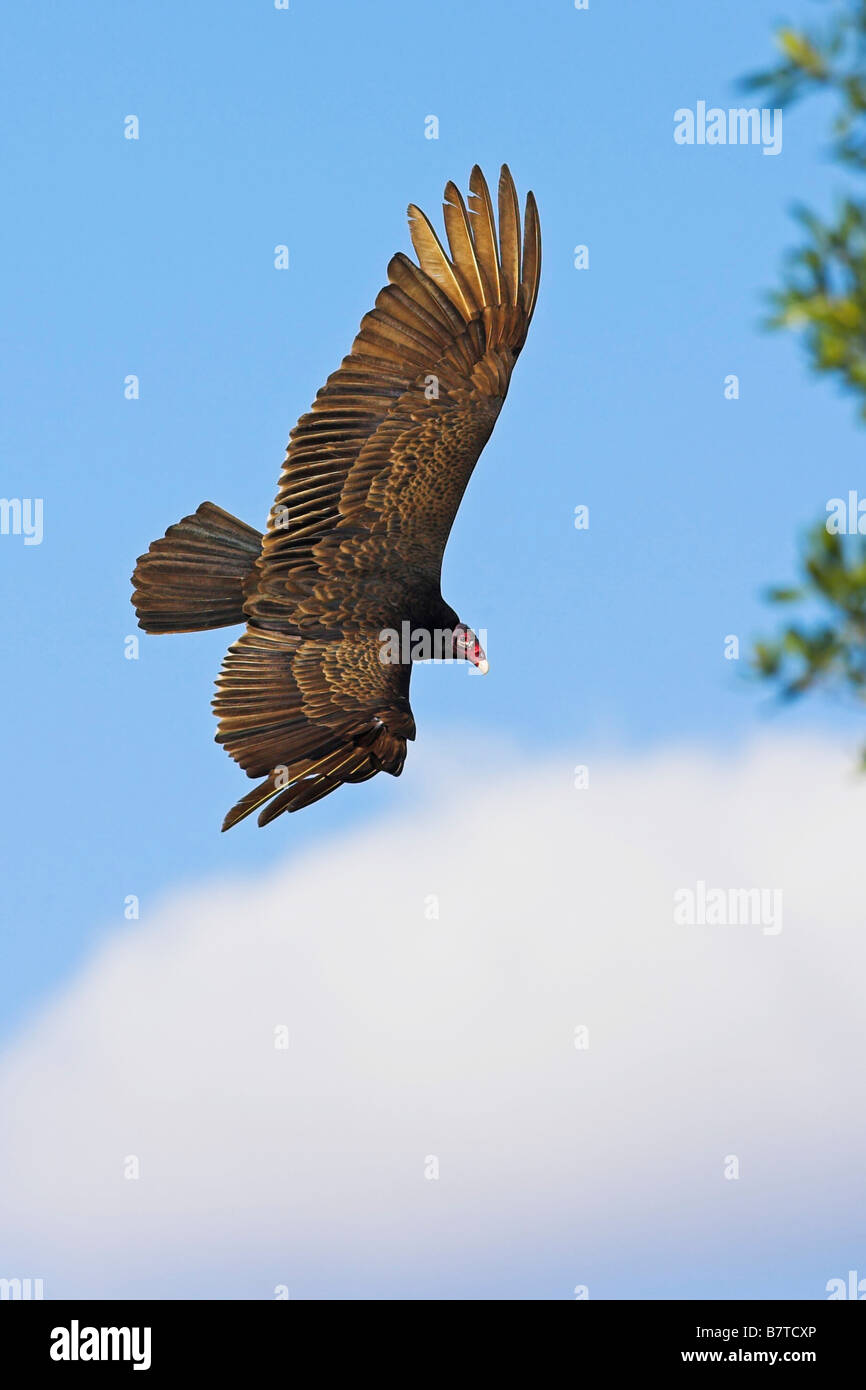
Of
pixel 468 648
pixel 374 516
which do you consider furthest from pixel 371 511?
pixel 468 648

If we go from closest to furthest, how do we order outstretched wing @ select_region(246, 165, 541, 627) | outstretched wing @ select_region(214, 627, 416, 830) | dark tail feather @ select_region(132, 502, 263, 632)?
outstretched wing @ select_region(246, 165, 541, 627) < outstretched wing @ select_region(214, 627, 416, 830) < dark tail feather @ select_region(132, 502, 263, 632)

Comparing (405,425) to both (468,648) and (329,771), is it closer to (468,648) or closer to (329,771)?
(468,648)

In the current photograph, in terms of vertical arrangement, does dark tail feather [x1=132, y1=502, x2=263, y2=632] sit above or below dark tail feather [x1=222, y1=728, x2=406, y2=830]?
above

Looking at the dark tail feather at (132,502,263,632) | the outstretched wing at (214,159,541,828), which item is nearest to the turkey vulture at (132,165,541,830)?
the outstretched wing at (214,159,541,828)

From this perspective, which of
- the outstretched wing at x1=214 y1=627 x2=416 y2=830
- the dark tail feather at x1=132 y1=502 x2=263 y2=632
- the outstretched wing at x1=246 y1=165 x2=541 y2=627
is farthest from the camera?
the dark tail feather at x1=132 y1=502 x2=263 y2=632

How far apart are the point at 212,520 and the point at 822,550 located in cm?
692

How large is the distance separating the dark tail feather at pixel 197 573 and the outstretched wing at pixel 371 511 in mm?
394

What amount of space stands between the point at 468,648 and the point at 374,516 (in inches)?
41.4

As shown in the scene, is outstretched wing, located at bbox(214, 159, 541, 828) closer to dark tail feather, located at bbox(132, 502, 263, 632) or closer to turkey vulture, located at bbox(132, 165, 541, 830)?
turkey vulture, located at bbox(132, 165, 541, 830)

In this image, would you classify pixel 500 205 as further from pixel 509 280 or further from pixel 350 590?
pixel 350 590

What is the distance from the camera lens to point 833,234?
3.82 metres

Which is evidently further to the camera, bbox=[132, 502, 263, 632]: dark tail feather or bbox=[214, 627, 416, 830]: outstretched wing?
bbox=[132, 502, 263, 632]: dark tail feather

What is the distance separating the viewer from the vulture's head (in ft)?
32.3

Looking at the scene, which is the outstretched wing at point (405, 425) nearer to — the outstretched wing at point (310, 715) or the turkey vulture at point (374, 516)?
the turkey vulture at point (374, 516)
